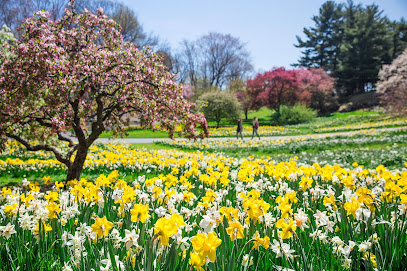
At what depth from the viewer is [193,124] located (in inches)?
189

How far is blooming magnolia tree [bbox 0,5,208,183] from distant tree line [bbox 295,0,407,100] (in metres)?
41.4

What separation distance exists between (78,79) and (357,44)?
44334 mm

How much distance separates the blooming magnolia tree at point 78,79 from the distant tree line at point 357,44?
41.4 metres

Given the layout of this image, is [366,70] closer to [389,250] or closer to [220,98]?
[220,98]

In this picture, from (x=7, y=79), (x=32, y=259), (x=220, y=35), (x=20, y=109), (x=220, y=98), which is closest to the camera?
(x=32, y=259)

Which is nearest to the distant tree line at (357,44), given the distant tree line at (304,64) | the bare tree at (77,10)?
the distant tree line at (304,64)

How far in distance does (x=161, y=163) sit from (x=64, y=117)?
2316mm

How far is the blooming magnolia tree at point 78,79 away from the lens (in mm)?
3924

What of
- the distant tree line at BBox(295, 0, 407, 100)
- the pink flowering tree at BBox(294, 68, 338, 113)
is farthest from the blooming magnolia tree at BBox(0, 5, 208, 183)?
the distant tree line at BBox(295, 0, 407, 100)

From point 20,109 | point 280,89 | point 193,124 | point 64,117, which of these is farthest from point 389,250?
point 280,89

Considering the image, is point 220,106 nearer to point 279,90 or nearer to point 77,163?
point 279,90

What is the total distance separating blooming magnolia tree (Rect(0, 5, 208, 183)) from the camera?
3924mm

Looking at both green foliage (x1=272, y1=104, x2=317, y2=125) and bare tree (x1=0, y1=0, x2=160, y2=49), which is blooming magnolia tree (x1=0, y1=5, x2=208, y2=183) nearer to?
bare tree (x1=0, y1=0, x2=160, y2=49)

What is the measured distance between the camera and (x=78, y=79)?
4.11m
